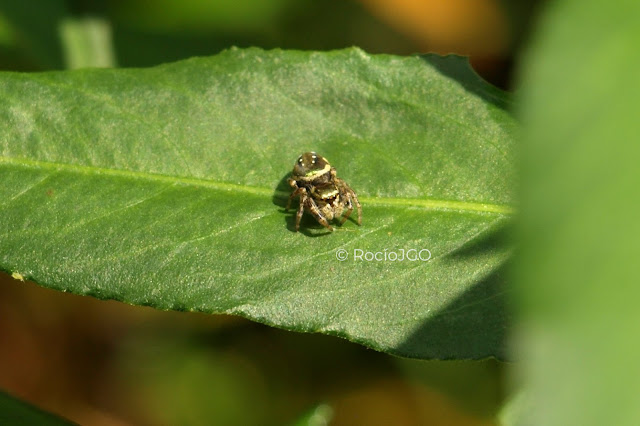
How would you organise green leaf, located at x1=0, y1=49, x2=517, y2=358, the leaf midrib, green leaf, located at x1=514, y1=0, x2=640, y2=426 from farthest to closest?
the leaf midrib < green leaf, located at x1=0, y1=49, x2=517, y2=358 < green leaf, located at x1=514, y1=0, x2=640, y2=426

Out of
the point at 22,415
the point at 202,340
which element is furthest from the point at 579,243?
the point at 202,340

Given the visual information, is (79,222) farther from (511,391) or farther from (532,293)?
(532,293)

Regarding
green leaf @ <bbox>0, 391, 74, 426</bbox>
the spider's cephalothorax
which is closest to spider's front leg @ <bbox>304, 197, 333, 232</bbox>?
the spider's cephalothorax

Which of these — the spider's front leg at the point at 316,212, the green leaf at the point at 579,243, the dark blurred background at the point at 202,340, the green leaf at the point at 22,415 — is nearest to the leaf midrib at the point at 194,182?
the spider's front leg at the point at 316,212

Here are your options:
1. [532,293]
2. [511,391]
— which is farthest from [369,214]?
[532,293]

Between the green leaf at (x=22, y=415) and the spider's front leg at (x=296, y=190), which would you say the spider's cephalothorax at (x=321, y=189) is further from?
the green leaf at (x=22, y=415)

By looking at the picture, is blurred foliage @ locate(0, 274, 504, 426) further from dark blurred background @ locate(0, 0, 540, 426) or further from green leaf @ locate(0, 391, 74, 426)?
green leaf @ locate(0, 391, 74, 426)
